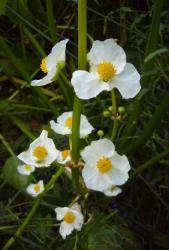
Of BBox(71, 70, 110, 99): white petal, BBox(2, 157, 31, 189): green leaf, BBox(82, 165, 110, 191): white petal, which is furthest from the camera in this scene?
BBox(2, 157, 31, 189): green leaf

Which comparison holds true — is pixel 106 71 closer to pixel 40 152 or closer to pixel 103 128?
pixel 40 152

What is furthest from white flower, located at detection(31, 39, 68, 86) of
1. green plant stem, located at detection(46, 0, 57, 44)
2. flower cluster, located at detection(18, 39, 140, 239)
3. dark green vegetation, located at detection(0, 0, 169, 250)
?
green plant stem, located at detection(46, 0, 57, 44)

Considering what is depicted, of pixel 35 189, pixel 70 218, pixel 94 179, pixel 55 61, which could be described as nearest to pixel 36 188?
pixel 35 189

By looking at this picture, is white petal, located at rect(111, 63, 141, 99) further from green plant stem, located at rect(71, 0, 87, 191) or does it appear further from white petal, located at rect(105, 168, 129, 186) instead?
white petal, located at rect(105, 168, 129, 186)

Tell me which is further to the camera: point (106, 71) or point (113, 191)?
point (113, 191)

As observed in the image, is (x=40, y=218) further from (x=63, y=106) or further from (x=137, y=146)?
(x=63, y=106)

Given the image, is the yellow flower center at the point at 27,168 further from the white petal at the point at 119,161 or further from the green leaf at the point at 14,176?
the white petal at the point at 119,161
